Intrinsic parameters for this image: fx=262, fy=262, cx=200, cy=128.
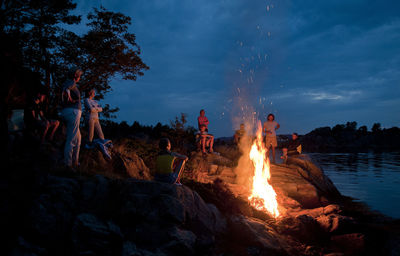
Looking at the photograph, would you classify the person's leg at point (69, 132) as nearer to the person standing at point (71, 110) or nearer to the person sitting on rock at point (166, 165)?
the person standing at point (71, 110)

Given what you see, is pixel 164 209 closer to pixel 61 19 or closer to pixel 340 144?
pixel 61 19

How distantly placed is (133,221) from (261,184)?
8.36 m

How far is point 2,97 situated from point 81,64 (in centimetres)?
772

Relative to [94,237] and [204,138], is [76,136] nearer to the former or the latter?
[94,237]

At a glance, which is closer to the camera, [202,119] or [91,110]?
[91,110]

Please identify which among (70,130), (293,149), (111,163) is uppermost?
(70,130)

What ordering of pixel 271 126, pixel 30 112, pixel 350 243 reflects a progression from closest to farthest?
pixel 350 243
pixel 30 112
pixel 271 126

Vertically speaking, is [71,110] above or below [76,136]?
above

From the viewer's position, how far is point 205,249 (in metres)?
6.05

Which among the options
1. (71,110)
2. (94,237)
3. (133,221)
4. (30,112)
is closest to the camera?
(94,237)

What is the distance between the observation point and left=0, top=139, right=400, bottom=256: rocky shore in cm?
504

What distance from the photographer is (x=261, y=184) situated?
502 inches

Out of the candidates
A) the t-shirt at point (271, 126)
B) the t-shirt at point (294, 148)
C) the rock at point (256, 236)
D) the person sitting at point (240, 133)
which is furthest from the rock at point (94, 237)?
the t-shirt at point (294, 148)

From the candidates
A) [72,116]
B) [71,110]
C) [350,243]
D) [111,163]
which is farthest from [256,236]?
[71,110]
